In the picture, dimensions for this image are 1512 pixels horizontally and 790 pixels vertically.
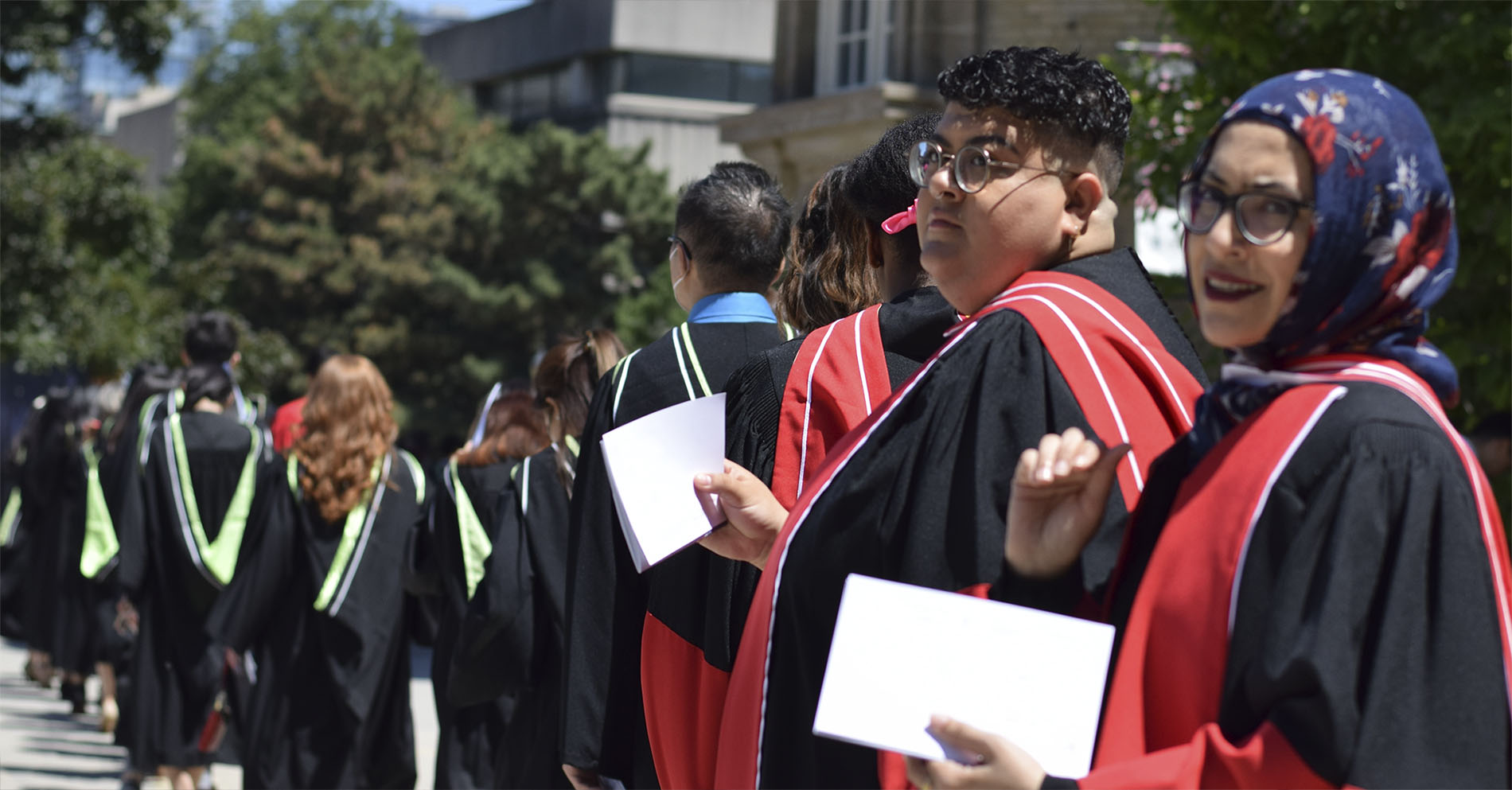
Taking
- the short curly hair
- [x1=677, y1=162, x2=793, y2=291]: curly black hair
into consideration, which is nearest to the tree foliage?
[x1=677, y1=162, x2=793, y2=291]: curly black hair

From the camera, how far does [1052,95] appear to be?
2.51 m

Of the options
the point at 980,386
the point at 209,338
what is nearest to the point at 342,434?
the point at 209,338

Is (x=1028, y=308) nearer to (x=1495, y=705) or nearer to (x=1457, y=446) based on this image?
(x=1457, y=446)

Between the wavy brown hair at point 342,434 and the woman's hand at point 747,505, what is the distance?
4.37m

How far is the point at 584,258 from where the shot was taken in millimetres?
25281

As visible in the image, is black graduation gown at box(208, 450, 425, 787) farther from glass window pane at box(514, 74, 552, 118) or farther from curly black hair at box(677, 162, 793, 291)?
glass window pane at box(514, 74, 552, 118)

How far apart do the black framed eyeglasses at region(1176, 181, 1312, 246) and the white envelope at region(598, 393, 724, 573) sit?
1268 mm

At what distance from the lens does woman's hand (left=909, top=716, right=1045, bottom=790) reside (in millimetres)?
1904

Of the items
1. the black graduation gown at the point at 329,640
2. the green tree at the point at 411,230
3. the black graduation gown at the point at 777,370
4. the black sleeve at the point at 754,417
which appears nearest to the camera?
the black graduation gown at the point at 777,370

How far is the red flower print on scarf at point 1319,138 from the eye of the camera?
6.25ft

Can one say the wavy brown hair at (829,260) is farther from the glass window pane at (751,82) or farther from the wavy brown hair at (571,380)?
the glass window pane at (751,82)

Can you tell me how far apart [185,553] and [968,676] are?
7133 millimetres

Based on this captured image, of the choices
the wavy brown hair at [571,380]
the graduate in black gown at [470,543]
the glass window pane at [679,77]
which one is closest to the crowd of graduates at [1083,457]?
the wavy brown hair at [571,380]

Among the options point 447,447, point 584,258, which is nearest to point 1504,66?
point 447,447
